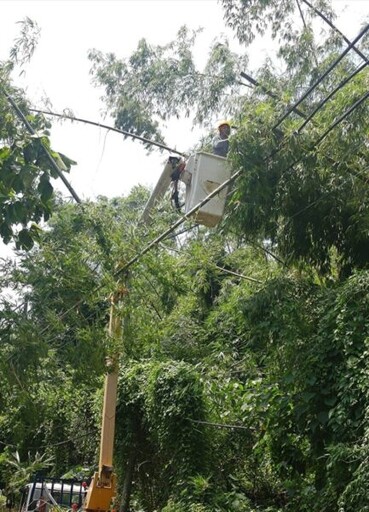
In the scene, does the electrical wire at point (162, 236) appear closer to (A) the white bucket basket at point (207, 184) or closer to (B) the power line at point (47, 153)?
(A) the white bucket basket at point (207, 184)

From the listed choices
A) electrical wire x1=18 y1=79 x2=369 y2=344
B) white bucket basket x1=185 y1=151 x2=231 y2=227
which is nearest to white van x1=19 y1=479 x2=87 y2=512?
electrical wire x1=18 y1=79 x2=369 y2=344

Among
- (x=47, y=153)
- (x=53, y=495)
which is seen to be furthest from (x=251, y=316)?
(x=53, y=495)

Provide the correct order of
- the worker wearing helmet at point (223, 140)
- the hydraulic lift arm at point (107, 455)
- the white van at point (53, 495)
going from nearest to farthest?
the hydraulic lift arm at point (107, 455), the worker wearing helmet at point (223, 140), the white van at point (53, 495)

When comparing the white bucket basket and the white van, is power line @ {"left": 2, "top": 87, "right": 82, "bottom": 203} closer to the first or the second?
the white bucket basket

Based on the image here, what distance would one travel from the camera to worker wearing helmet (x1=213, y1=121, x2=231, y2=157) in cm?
818

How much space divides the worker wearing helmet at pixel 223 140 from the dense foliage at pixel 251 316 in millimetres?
238

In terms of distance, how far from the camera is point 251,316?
8102 mm

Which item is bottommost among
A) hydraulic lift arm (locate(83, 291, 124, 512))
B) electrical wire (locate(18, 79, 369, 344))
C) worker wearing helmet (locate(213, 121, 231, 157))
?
hydraulic lift arm (locate(83, 291, 124, 512))

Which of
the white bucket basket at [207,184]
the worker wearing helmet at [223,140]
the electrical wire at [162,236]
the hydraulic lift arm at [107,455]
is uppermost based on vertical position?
the worker wearing helmet at [223,140]

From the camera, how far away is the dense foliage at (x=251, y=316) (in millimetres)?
6895

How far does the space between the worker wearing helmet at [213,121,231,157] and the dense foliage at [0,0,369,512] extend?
0.24 meters

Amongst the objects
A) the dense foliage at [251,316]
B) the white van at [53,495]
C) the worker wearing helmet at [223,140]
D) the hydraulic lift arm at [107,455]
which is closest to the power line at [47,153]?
the dense foliage at [251,316]

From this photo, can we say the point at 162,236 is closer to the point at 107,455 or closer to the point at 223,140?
the point at 223,140

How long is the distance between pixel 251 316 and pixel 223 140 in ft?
6.13
